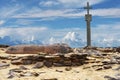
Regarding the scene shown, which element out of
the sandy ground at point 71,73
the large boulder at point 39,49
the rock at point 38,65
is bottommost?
the sandy ground at point 71,73

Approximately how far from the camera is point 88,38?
53.6m

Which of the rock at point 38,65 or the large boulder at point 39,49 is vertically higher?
the large boulder at point 39,49

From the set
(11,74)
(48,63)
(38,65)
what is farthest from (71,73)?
(11,74)

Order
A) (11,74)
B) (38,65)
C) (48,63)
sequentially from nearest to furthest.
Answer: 1. (11,74)
2. (38,65)
3. (48,63)

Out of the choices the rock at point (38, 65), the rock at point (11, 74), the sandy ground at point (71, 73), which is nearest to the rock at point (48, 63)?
the rock at point (38, 65)

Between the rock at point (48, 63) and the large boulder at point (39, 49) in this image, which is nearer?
the rock at point (48, 63)

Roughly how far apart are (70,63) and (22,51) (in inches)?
242

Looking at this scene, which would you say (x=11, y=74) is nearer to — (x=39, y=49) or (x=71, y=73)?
(x=71, y=73)

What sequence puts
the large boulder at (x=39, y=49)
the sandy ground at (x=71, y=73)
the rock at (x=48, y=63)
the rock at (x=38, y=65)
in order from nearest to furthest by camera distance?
the sandy ground at (x=71, y=73) < the rock at (x=38, y=65) < the rock at (x=48, y=63) < the large boulder at (x=39, y=49)

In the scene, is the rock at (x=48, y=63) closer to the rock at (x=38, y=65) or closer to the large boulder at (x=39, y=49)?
the rock at (x=38, y=65)

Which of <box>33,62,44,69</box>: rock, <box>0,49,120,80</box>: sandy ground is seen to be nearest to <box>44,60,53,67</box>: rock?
<box>33,62,44,69</box>: rock

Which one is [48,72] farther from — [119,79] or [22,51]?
[22,51]

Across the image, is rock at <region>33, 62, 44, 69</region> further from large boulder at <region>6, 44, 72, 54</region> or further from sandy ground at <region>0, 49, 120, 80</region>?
large boulder at <region>6, 44, 72, 54</region>

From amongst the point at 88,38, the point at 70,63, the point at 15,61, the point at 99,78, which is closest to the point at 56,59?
the point at 70,63
